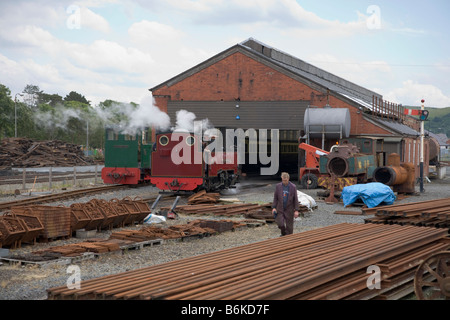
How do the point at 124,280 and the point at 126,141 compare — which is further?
the point at 126,141

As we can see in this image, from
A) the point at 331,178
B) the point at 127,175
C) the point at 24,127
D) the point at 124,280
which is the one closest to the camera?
the point at 124,280

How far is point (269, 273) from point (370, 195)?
13.6 m

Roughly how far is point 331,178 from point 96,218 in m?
11.1

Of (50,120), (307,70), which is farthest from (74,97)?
(307,70)

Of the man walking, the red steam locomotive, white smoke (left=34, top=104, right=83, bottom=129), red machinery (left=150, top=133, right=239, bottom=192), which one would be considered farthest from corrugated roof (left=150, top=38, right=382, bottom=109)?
white smoke (left=34, top=104, right=83, bottom=129)

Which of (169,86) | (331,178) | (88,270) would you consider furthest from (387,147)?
(88,270)

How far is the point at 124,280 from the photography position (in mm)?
6062

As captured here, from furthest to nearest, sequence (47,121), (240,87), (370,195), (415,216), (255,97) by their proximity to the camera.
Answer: (47,121), (240,87), (255,97), (370,195), (415,216)

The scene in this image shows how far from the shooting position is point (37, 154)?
45.0 meters

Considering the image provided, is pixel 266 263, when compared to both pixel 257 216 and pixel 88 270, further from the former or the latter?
pixel 257 216

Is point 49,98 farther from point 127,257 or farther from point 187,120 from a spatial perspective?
point 127,257

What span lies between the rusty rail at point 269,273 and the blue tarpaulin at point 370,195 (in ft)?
33.2

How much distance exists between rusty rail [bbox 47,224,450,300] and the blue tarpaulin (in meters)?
10.1
